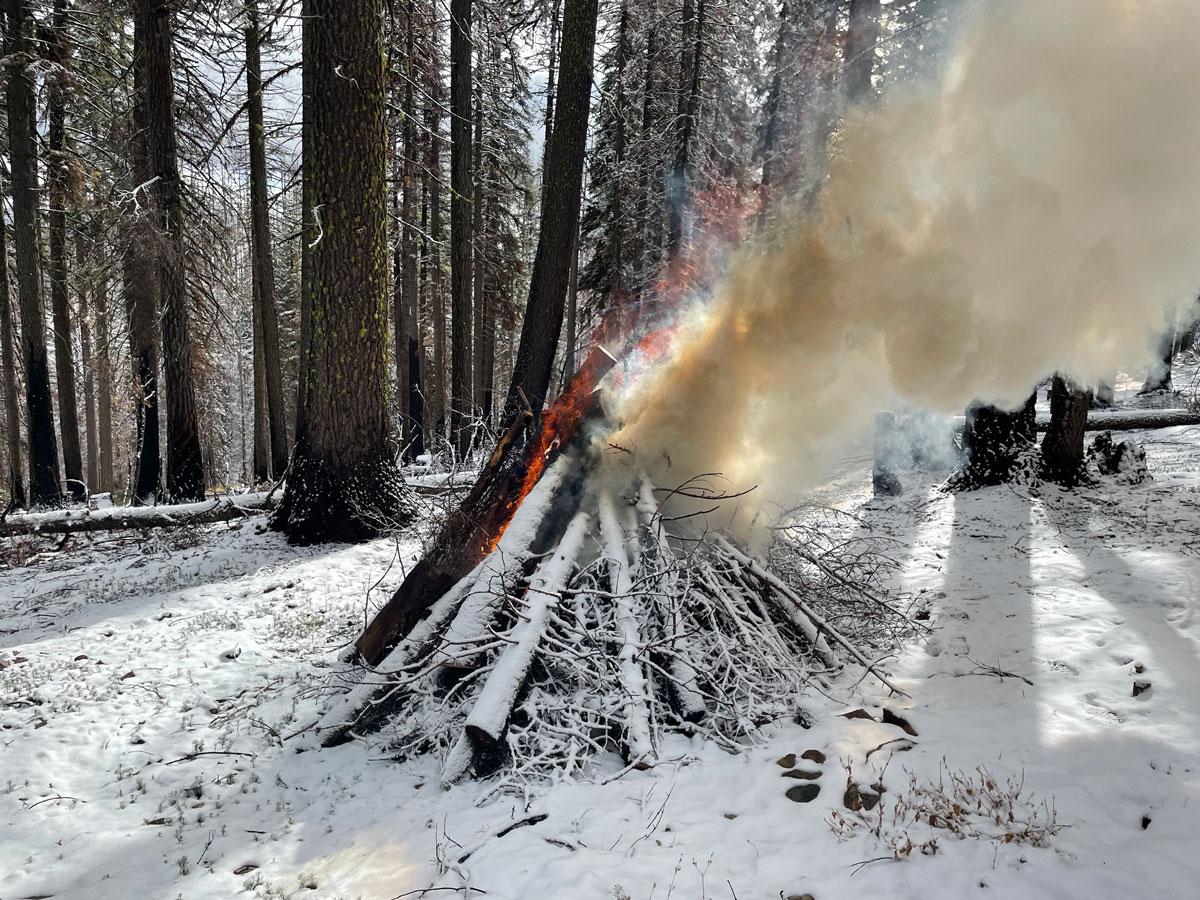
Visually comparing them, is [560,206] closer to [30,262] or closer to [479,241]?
[479,241]

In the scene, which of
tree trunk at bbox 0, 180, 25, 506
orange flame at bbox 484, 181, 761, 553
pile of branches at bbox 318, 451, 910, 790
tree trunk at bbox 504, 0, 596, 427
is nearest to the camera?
pile of branches at bbox 318, 451, 910, 790

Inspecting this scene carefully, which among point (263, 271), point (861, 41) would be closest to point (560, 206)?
point (861, 41)

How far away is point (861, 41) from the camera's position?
10.1 m

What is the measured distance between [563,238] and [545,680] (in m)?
6.23

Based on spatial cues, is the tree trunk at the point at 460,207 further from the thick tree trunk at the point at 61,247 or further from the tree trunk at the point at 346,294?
the thick tree trunk at the point at 61,247

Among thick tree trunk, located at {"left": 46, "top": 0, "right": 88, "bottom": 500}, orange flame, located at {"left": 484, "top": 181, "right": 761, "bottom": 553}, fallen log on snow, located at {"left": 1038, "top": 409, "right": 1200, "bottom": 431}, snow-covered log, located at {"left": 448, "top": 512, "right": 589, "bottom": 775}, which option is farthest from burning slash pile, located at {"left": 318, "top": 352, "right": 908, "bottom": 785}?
thick tree trunk, located at {"left": 46, "top": 0, "right": 88, "bottom": 500}

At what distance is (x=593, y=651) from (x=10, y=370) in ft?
57.9

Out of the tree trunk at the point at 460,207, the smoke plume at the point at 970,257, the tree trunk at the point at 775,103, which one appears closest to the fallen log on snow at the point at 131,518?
the tree trunk at the point at 460,207

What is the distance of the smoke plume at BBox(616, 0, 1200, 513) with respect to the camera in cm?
439

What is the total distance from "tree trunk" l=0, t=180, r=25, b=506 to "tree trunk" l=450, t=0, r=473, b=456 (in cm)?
903

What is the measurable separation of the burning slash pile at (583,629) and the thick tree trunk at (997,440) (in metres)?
4.57

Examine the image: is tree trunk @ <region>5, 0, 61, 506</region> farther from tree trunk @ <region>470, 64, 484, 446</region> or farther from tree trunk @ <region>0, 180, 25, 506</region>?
tree trunk @ <region>470, 64, 484, 446</region>

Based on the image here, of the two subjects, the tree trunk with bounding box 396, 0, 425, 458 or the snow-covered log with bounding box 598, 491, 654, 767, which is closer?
the snow-covered log with bounding box 598, 491, 654, 767

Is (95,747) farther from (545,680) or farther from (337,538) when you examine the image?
(337,538)
